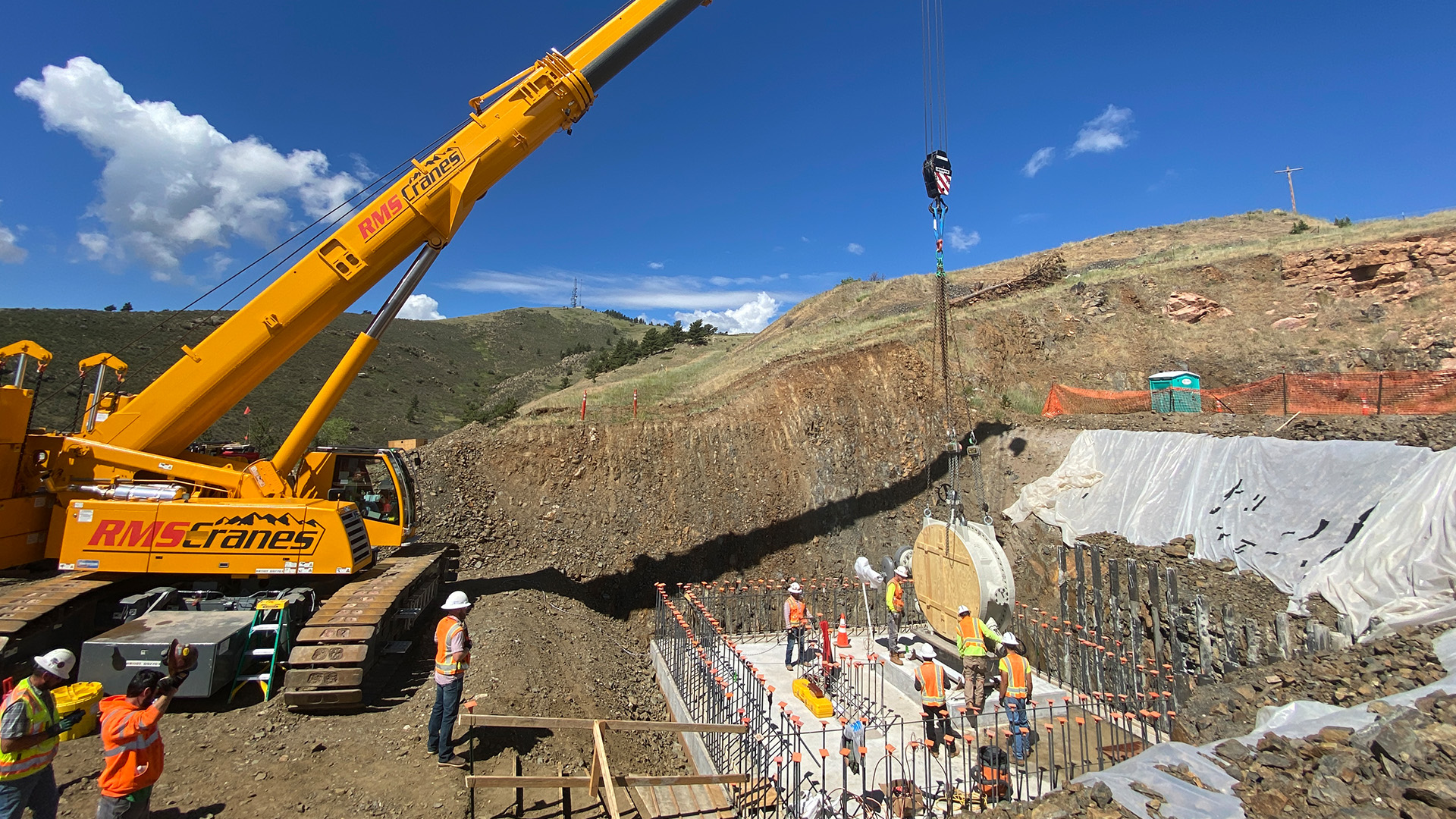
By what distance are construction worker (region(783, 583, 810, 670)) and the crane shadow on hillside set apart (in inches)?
178

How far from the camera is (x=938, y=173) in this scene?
1136 centimetres

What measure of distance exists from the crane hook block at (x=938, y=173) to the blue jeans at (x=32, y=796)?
510 inches

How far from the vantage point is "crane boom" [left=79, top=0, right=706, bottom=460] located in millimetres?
7824

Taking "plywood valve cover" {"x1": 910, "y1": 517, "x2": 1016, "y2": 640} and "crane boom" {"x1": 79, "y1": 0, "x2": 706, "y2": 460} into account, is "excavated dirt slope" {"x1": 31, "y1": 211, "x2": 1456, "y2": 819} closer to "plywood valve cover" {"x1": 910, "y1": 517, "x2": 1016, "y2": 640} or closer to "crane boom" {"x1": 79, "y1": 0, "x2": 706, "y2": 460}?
"plywood valve cover" {"x1": 910, "y1": 517, "x2": 1016, "y2": 640}

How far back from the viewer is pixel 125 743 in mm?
4066

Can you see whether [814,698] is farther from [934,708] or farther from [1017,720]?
[1017,720]

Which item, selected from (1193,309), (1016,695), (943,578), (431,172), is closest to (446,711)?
(1016,695)

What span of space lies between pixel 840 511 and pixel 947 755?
397 inches

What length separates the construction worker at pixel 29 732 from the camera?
384 centimetres

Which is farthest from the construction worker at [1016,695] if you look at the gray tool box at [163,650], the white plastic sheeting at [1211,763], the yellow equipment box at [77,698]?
the gray tool box at [163,650]

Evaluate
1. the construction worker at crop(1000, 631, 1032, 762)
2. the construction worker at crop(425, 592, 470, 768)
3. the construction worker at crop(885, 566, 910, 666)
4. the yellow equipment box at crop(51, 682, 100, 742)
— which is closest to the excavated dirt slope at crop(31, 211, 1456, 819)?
the construction worker at crop(425, 592, 470, 768)

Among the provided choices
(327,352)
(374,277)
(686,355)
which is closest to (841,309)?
(686,355)

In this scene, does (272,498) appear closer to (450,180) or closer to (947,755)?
(450,180)

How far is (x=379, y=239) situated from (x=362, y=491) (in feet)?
13.9
